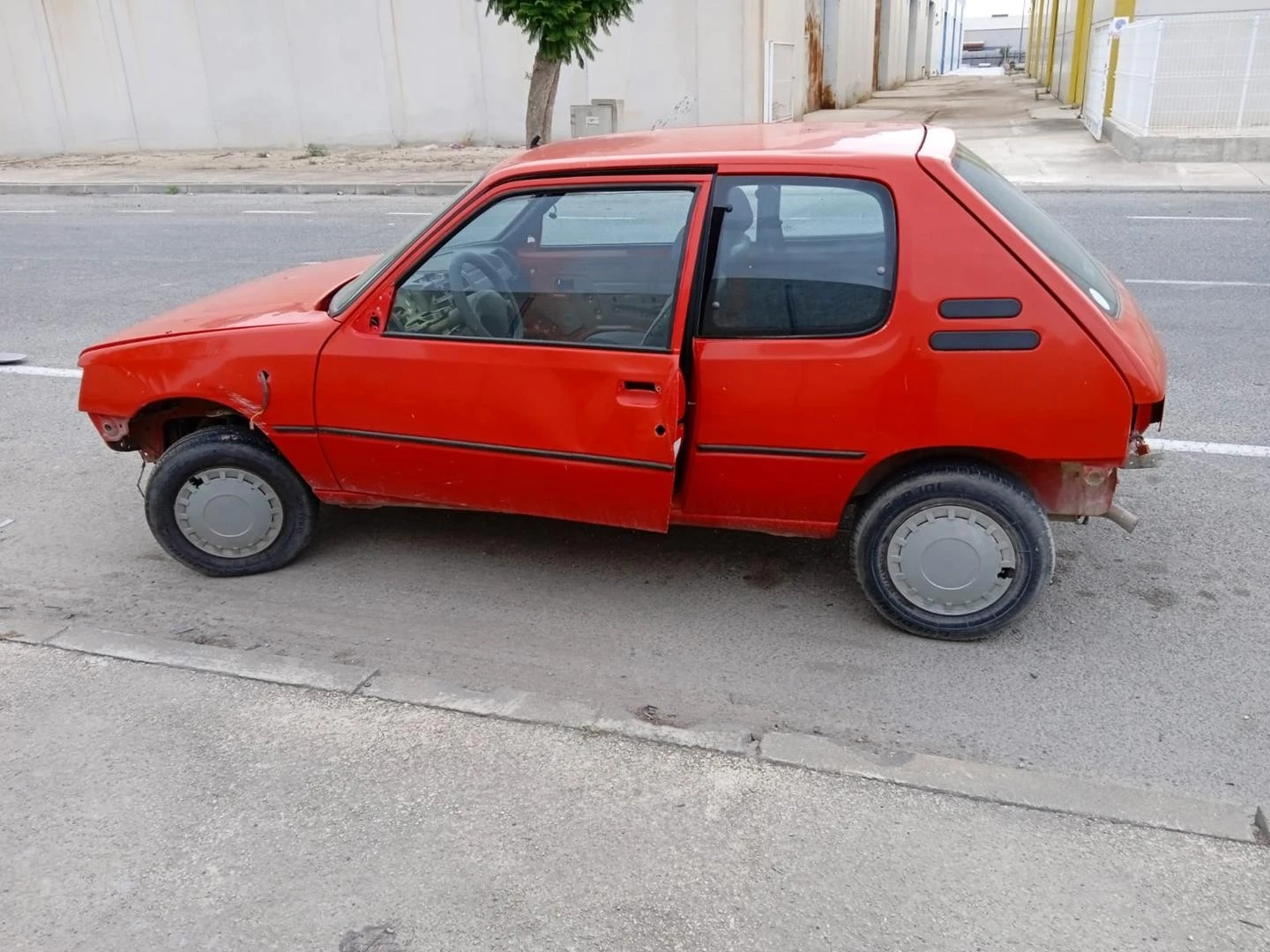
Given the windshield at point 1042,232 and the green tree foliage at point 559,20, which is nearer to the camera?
the windshield at point 1042,232

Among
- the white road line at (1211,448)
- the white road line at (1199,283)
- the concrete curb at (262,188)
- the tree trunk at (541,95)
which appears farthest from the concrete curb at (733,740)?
the concrete curb at (262,188)

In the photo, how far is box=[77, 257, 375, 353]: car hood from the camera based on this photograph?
4016mm

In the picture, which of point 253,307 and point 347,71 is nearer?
point 253,307

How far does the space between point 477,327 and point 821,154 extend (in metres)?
1.33

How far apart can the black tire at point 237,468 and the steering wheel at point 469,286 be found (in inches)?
39.1

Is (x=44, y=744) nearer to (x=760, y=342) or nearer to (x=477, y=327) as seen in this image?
(x=477, y=327)

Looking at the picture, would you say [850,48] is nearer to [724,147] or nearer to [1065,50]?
[1065,50]

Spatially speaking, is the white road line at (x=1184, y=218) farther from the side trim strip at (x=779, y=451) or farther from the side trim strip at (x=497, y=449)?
the side trim strip at (x=497, y=449)

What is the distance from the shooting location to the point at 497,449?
3.73m

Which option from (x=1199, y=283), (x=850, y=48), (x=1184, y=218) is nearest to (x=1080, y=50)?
(x=850, y=48)

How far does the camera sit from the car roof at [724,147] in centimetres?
349

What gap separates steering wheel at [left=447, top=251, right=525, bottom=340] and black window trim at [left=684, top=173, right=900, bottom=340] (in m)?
0.67

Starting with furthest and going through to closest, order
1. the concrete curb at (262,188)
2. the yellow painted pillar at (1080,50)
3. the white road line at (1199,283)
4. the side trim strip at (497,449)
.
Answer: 1. the yellow painted pillar at (1080,50)
2. the concrete curb at (262,188)
3. the white road line at (1199,283)
4. the side trim strip at (497,449)

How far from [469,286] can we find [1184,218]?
10.8 meters
